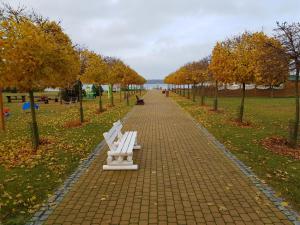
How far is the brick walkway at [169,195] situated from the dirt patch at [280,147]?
1.79 m

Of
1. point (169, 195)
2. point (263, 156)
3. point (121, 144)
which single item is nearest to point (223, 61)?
point (263, 156)

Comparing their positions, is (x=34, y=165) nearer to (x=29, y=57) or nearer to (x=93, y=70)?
(x=29, y=57)

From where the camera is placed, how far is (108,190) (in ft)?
18.8

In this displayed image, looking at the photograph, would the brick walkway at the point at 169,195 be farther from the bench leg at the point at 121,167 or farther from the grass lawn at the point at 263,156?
the grass lawn at the point at 263,156

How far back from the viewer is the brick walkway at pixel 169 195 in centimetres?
459

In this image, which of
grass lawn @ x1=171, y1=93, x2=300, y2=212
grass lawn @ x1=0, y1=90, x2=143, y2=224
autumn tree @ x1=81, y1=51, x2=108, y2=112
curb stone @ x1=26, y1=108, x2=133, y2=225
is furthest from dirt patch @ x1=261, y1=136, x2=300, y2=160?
autumn tree @ x1=81, y1=51, x2=108, y2=112

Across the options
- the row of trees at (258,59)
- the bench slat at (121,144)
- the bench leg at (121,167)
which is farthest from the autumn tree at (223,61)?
the bench leg at (121,167)

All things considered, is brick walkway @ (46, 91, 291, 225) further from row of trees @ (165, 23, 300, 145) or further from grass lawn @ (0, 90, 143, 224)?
row of trees @ (165, 23, 300, 145)

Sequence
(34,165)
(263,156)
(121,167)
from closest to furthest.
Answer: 1. (121,167)
2. (34,165)
3. (263,156)

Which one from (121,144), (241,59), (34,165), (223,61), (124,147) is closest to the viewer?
(34,165)

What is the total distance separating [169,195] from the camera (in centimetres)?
543

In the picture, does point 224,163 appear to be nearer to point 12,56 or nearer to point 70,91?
point 12,56

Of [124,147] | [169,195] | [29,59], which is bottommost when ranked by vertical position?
[169,195]

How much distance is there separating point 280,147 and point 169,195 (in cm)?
512
